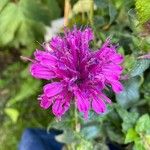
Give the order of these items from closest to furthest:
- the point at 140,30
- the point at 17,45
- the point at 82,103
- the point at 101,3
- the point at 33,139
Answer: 1. the point at 82,103
2. the point at 140,30
3. the point at 101,3
4. the point at 33,139
5. the point at 17,45

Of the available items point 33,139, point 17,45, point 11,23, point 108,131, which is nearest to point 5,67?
point 17,45

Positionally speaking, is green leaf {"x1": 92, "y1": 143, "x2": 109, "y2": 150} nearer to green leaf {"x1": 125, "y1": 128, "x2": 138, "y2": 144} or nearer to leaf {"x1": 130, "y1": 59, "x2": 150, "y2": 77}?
green leaf {"x1": 125, "y1": 128, "x2": 138, "y2": 144}

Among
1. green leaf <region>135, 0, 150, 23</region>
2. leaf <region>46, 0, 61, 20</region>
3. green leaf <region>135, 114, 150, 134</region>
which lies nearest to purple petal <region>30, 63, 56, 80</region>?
green leaf <region>135, 0, 150, 23</region>

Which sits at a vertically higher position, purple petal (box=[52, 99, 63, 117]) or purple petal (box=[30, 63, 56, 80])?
purple petal (box=[30, 63, 56, 80])

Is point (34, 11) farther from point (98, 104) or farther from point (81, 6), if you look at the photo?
point (98, 104)

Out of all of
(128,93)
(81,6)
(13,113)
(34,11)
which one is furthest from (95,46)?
(13,113)

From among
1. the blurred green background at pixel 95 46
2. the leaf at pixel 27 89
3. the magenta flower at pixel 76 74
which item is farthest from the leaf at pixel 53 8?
the magenta flower at pixel 76 74

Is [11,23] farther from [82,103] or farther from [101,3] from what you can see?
[82,103]
